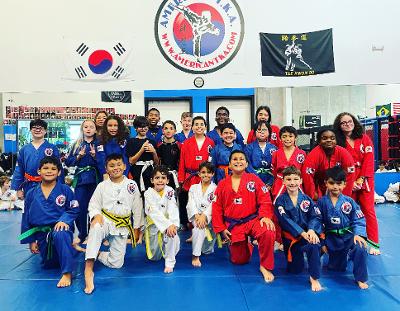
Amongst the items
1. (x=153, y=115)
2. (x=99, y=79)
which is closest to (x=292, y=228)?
(x=153, y=115)

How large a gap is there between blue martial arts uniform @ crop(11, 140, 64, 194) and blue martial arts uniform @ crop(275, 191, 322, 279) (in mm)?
2530

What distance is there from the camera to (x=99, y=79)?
4855 mm

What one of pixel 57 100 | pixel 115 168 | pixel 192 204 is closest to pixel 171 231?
pixel 192 204

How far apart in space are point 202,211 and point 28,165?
2.10 meters

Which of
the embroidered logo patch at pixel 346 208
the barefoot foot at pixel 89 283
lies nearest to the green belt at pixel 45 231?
the barefoot foot at pixel 89 283

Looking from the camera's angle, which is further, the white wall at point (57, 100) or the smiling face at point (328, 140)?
the white wall at point (57, 100)

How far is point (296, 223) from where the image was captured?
3221mm

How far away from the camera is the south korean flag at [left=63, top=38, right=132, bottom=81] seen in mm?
4805

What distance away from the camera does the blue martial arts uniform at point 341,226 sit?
122 inches

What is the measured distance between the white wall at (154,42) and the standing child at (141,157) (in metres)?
0.76

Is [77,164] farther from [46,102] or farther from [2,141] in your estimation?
[2,141]

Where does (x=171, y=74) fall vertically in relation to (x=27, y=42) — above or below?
below

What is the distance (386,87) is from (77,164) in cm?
1117

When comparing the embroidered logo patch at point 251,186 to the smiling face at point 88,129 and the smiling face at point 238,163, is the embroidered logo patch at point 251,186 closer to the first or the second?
the smiling face at point 238,163
